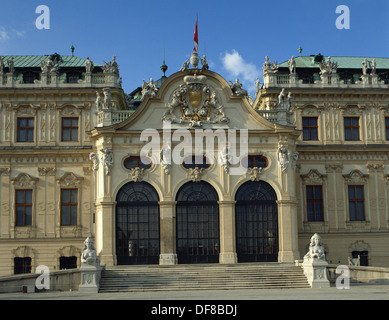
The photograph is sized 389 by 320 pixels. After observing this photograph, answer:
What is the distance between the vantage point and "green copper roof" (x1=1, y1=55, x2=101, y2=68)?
4696 centimetres

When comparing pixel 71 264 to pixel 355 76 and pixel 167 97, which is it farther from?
pixel 355 76

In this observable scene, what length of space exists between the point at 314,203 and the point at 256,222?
7.17 meters

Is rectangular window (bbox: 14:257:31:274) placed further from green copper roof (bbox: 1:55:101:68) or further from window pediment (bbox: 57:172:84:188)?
green copper roof (bbox: 1:55:101:68)

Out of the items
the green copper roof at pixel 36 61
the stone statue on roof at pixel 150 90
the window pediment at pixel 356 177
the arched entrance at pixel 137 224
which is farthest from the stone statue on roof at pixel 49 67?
the window pediment at pixel 356 177

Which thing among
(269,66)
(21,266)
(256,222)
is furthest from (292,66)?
(21,266)

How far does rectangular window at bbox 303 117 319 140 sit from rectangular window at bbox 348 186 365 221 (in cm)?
463

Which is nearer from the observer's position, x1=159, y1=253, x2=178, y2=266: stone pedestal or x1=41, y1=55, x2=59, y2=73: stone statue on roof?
x1=159, y1=253, x2=178, y2=266: stone pedestal

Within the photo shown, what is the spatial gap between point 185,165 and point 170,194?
211 cm

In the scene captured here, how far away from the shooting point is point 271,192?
129ft

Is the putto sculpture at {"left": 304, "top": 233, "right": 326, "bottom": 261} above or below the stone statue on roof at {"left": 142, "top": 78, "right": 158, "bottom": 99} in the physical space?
below

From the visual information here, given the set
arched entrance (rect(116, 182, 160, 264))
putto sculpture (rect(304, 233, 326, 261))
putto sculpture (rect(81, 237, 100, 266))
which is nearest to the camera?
putto sculpture (rect(81, 237, 100, 266))

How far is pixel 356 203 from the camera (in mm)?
44531

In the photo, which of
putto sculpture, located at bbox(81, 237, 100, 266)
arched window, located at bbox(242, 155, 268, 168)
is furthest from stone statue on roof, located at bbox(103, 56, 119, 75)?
putto sculpture, located at bbox(81, 237, 100, 266)

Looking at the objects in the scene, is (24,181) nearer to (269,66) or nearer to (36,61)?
(36,61)
